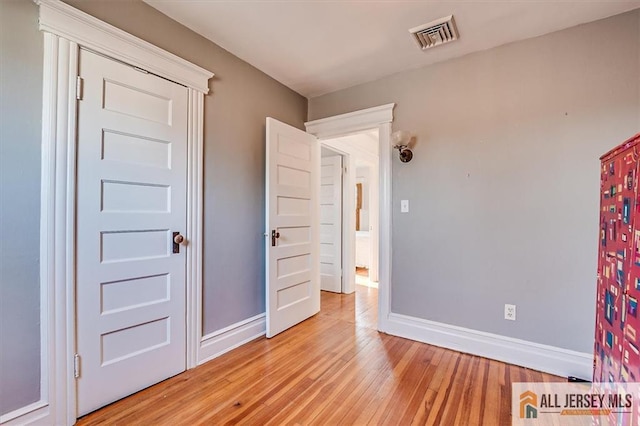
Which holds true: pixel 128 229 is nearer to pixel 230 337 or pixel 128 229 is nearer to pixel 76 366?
pixel 76 366

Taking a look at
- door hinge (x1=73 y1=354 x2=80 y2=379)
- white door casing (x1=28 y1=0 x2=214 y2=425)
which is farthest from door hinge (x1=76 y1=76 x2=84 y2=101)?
door hinge (x1=73 y1=354 x2=80 y2=379)

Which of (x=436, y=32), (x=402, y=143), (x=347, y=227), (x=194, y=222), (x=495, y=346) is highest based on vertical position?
(x=436, y=32)

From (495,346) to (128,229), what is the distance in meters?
2.74

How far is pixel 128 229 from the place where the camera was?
1730 mm

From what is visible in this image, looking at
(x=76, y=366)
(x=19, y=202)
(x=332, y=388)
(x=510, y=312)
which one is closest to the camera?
(x=19, y=202)

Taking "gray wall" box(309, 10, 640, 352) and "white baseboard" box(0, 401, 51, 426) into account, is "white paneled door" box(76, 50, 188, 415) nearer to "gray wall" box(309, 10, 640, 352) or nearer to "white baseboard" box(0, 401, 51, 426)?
"white baseboard" box(0, 401, 51, 426)

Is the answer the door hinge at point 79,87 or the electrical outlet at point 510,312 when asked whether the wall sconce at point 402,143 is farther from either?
the door hinge at point 79,87

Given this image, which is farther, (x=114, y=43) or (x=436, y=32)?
(x=436, y=32)

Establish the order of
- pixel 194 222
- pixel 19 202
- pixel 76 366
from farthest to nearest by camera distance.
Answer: pixel 194 222 → pixel 76 366 → pixel 19 202

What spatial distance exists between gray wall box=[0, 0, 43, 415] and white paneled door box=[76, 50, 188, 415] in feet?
0.57

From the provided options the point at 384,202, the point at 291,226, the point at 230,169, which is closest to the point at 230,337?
the point at 291,226

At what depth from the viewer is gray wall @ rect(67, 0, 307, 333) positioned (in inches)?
83.0

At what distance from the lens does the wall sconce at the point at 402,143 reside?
2490 millimetres

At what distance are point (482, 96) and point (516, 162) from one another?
60 cm
